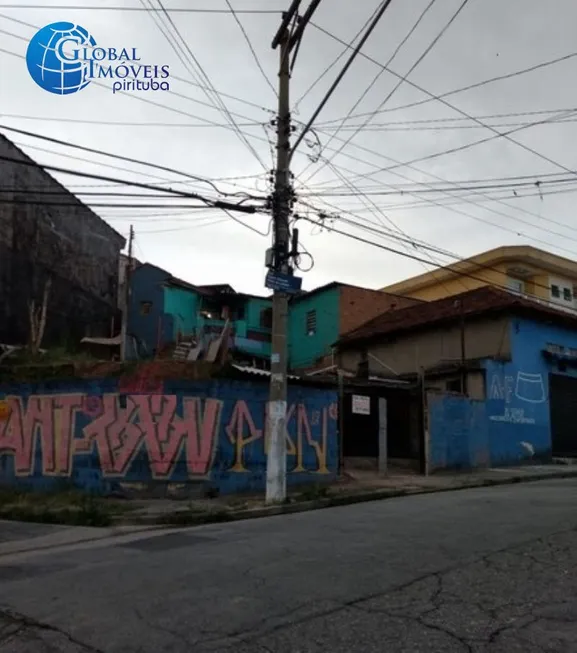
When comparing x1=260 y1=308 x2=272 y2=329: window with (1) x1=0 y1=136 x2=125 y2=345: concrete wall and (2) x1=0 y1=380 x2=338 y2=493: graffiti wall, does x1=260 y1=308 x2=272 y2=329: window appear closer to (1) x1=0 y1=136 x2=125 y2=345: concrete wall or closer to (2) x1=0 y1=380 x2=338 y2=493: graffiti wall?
(1) x1=0 y1=136 x2=125 y2=345: concrete wall

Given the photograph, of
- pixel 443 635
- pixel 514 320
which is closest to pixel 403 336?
pixel 514 320

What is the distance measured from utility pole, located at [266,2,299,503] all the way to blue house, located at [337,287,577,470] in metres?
7.37

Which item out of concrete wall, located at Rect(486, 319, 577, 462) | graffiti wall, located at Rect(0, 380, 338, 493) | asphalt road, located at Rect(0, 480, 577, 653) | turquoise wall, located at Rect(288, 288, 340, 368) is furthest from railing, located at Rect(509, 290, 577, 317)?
asphalt road, located at Rect(0, 480, 577, 653)

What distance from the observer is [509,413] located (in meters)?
23.4

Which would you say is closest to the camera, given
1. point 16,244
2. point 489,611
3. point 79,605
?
point 489,611

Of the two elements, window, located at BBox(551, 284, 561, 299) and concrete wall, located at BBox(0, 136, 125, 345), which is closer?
concrete wall, located at BBox(0, 136, 125, 345)

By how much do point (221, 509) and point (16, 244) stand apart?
19.0 meters

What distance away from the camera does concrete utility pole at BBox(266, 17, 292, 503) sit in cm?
1361

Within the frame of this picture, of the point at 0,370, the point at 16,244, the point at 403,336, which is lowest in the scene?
the point at 0,370

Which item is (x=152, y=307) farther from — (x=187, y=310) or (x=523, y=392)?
(x=523, y=392)

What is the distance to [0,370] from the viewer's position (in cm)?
1658

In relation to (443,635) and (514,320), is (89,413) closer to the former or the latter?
(443,635)

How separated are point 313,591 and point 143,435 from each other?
9.36 m

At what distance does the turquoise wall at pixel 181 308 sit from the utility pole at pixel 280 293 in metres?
28.0
